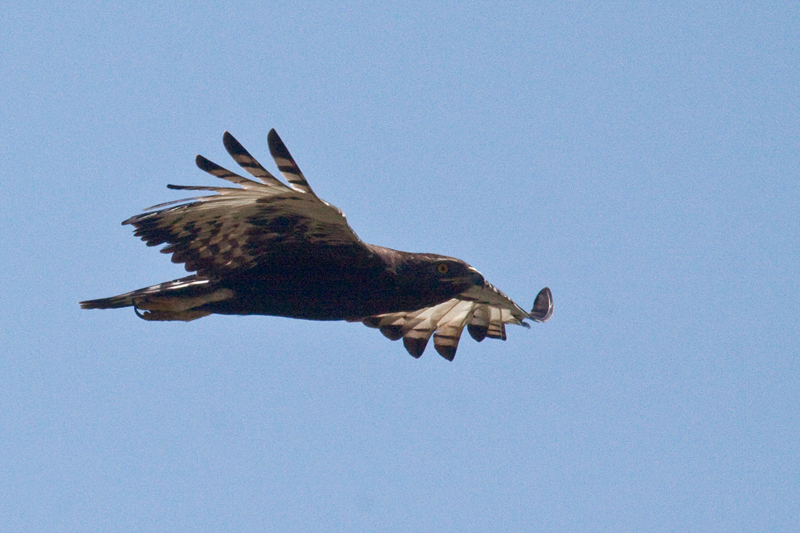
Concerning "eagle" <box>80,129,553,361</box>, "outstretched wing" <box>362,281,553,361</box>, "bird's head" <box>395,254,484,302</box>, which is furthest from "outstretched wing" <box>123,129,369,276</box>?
"outstretched wing" <box>362,281,553,361</box>

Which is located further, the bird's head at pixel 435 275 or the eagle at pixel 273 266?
the bird's head at pixel 435 275

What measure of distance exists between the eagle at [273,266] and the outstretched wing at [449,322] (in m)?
1.71

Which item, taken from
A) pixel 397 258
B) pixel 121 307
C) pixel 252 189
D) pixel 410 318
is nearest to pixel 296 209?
pixel 252 189

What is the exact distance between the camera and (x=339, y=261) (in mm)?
10266

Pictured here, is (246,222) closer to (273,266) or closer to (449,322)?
(273,266)

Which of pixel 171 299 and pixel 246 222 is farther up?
pixel 246 222

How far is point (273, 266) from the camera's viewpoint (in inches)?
408

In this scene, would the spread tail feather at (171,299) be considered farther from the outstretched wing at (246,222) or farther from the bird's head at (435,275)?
the bird's head at (435,275)

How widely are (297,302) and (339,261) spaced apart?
1.60ft

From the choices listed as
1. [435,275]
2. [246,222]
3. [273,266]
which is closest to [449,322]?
[435,275]

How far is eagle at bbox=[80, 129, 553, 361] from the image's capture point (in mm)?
10023

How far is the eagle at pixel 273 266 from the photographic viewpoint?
32.9 feet

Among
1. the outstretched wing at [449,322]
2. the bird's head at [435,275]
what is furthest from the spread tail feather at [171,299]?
the outstretched wing at [449,322]

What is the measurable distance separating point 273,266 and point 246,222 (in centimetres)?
47
